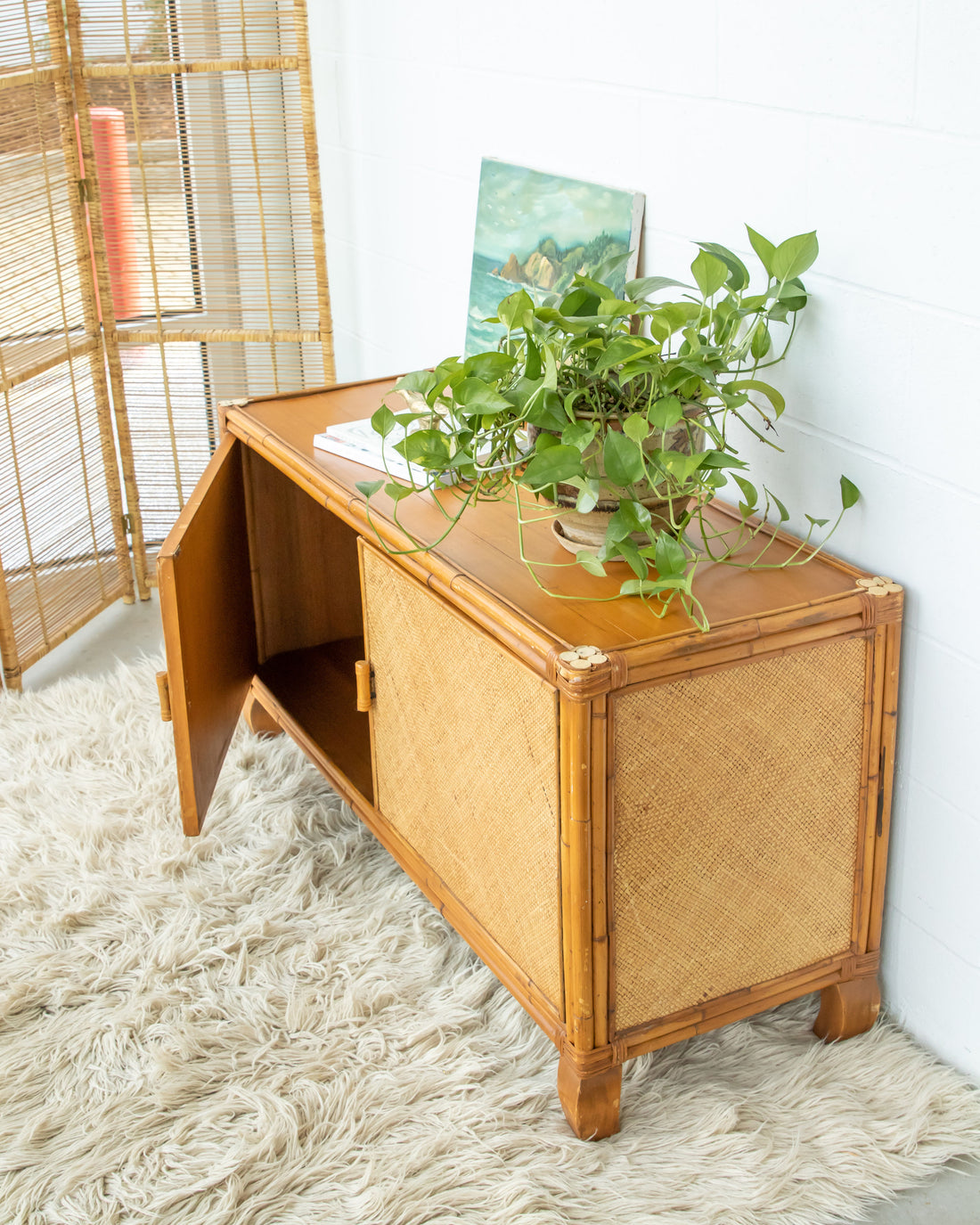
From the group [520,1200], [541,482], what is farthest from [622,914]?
[541,482]

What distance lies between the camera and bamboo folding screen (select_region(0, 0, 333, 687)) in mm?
2328

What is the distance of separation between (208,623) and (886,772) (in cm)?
90

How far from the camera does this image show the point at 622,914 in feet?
4.20

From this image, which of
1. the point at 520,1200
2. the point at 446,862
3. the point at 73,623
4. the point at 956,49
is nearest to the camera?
the point at 956,49

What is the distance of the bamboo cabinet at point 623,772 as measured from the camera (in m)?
1.23

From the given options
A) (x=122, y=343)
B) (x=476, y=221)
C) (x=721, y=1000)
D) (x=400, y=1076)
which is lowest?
(x=400, y=1076)

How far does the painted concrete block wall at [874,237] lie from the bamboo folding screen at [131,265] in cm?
88

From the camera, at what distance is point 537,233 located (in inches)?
72.9

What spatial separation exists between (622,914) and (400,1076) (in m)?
0.36

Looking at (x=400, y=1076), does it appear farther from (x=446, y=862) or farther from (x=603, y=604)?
(x=603, y=604)

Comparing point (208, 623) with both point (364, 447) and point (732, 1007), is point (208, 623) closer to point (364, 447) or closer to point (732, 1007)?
point (364, 447)

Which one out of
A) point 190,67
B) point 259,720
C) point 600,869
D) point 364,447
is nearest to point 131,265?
point 190,67

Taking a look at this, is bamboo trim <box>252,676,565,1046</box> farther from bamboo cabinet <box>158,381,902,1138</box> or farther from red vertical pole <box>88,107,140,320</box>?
red vertical pole <box>88,107,140,320</box>

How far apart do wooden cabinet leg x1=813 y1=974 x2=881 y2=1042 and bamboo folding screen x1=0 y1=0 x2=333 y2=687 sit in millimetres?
1547
